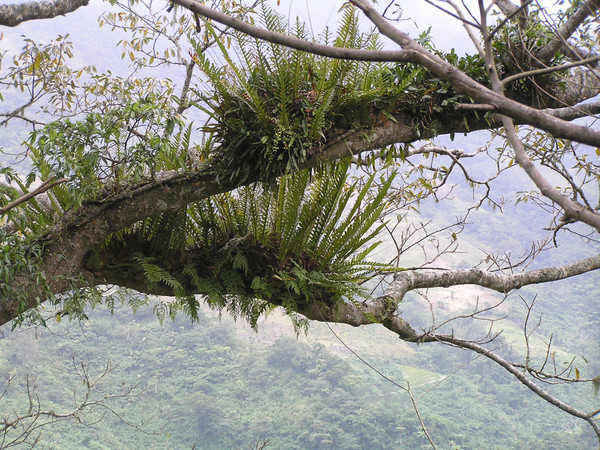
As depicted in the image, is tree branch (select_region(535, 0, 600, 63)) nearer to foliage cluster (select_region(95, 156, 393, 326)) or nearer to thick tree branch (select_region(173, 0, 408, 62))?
foliage cluster (select_region(95, 156, 393, 326))

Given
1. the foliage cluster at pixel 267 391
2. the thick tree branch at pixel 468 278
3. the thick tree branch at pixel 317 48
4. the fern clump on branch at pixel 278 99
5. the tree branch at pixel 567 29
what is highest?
the tree branch at pixel 567 29

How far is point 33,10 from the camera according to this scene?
7.25ft

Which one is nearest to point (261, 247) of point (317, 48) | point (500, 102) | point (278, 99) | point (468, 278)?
point (278, 99)

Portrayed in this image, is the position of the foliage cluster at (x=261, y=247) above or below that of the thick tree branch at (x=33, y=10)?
below

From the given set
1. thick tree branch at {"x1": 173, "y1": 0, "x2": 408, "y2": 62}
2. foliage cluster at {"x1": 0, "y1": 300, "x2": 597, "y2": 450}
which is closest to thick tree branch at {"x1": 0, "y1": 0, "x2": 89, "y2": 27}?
thick tree branch at {"x1": 173, "y1": 0, "x2": 408, "y2": 62}

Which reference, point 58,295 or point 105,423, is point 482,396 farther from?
point 58,295

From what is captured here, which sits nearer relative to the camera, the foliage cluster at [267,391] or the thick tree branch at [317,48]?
the thick tree branch at [317,48]

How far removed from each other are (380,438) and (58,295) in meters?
14.1

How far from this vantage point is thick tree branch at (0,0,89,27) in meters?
2.06

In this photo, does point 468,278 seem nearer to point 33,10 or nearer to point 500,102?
point 500,102

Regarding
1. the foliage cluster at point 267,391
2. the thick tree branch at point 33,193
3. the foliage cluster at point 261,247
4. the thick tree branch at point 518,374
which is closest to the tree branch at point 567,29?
the foliage cluster at point 261,247

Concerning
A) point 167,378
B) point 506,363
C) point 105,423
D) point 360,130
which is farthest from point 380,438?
point 360,130

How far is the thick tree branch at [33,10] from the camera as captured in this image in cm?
206

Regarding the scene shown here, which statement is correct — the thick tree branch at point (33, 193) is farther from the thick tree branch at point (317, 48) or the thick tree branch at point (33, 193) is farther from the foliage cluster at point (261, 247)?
the thick tree branch at point (317, 48)
